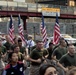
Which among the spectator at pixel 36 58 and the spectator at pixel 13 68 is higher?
the spectator at pixel 13 68

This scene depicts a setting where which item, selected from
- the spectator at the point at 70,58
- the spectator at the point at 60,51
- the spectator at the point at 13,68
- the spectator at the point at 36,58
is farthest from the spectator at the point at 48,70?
the spectator at the point at 60,51

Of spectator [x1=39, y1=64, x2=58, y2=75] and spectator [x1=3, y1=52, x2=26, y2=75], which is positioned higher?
spectator [x1=39, y1=64, x2=58, y2=75]

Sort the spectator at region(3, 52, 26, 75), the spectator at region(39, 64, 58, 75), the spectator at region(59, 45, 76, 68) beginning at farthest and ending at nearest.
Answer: the spectator at region(59, 45, 76, 68) → the spectator at region(3, 52, 26, 75) → the spectator at region(39, 64, 58, 75)

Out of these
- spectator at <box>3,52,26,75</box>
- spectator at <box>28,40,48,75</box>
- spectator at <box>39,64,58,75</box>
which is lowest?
spectator at <box>28,40,48,75</box>

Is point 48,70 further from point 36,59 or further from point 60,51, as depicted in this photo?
point 60,51

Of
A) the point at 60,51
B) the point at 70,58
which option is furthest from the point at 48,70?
the point at 60,51

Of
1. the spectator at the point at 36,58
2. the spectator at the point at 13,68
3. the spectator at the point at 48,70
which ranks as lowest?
the spectator at the point at 36,58

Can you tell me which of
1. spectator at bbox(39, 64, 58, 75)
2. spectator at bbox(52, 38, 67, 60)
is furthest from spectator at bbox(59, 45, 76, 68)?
spectator at bbox(39, 64, 58, 75)

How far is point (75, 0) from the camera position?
76.8m

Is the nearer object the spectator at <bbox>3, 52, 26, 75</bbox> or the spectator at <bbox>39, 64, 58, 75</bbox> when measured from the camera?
the spectator at <bbox>39, 64, 58, 75</bbox>

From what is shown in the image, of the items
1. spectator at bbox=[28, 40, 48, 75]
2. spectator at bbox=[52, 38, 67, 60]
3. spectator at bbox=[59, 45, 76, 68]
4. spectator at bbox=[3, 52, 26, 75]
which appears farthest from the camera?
spectator at bbox=[52, 38, 67, 60]

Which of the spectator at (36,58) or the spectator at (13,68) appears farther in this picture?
the spectator at (36,58)

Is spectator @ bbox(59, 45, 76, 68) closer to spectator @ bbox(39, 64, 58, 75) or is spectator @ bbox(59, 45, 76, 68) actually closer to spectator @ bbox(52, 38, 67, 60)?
spectator @ bbox(52, 38, 67, 60)

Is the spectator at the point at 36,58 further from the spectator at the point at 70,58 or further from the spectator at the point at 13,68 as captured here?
the spectator at the point at 13,68
